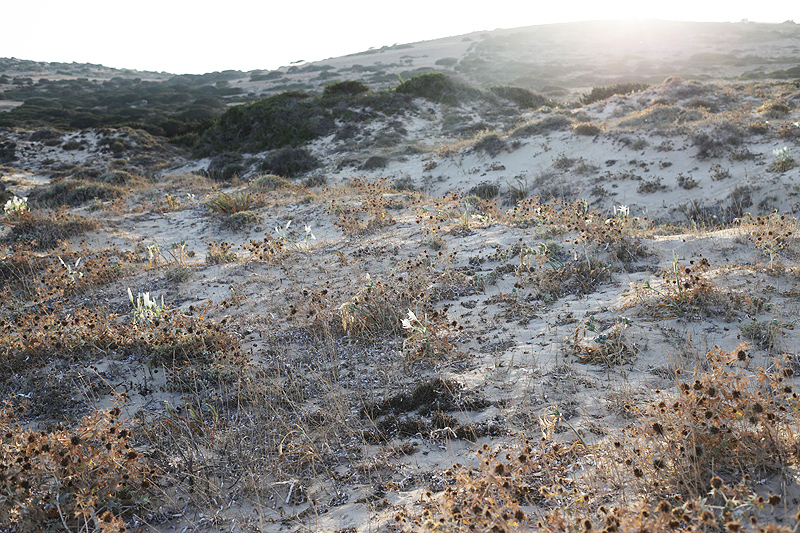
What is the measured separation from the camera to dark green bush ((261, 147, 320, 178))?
657 inches

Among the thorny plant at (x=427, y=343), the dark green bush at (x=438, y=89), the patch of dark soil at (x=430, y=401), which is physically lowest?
the patch of dark soil at (x=430, y=401)

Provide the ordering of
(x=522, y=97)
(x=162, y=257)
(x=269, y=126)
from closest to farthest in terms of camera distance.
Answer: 1. (x=162, y=257)
2. (x=269, y=126)
3. (x=522, y=97)

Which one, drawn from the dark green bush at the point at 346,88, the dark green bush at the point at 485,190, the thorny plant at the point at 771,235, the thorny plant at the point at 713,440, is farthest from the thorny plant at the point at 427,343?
the dark green bush at the point at 346,88

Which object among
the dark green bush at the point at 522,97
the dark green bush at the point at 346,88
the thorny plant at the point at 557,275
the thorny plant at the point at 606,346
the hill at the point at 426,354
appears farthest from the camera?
the dark green bush at the point at 346,88

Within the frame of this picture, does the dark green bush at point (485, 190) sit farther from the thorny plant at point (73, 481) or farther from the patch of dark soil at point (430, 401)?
the thorny plant at point (73, 481)

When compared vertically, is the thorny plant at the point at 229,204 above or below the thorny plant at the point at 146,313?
above

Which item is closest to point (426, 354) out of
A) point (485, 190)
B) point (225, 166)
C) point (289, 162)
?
point (485, 190)

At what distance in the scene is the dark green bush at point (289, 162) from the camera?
54.8 ft

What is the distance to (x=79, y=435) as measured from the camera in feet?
8.22

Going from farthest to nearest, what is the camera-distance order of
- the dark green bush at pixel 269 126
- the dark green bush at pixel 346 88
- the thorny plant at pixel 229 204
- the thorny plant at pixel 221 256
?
the dark green bush at pixel 346 88, the dark green bush at pixel 269 126, the thorny plant at pixel 229 204, the thorny plant at pixel 221 256

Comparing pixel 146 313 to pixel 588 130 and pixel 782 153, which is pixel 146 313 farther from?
pixel 588 130

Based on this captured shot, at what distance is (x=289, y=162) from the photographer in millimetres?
16984

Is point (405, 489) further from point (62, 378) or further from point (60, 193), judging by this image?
point (60, 193)

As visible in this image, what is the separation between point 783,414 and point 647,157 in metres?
10.5
